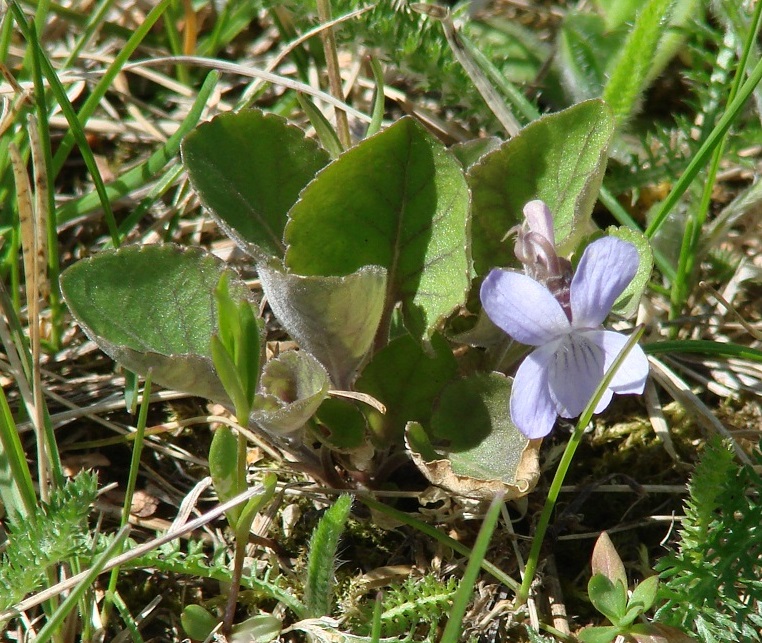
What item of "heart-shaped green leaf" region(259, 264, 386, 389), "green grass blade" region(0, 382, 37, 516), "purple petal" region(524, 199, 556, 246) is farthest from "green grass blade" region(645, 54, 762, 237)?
"green grass blade" region(0, 382, 37, 516)

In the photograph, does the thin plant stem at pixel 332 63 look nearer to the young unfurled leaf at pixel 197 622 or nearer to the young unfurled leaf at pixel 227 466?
the young unfurled leaf at pixel 227 466

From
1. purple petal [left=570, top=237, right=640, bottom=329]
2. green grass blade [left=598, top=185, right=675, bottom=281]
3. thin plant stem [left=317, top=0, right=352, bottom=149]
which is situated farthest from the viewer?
green grass blade [left=598, top=185, right=675, bottom=281]

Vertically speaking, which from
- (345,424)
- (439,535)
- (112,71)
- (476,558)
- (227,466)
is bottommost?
(439,535)

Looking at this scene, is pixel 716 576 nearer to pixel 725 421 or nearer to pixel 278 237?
pixel 725 421

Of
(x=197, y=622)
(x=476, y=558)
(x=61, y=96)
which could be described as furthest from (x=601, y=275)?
(x=61, y=96)

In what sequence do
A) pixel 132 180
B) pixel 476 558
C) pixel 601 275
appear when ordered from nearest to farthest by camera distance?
pixel 476 558 < pixel 601 275 < pixel 132 180

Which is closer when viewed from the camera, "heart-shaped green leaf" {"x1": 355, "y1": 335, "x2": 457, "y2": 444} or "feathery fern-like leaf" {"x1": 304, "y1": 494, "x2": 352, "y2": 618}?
"feathery fern-like leaf" {"x1": 304, "y1": 494, "x2": 352, "y2": 618}

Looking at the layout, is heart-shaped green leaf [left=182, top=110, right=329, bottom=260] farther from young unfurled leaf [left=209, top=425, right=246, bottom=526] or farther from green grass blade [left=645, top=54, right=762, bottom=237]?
green grass blade [left=645, top=54, right=762, bottom=237]

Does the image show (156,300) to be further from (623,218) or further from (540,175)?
(623,218)
